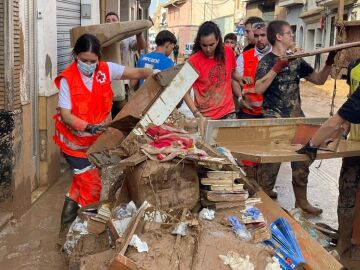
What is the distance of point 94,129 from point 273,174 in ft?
7.44

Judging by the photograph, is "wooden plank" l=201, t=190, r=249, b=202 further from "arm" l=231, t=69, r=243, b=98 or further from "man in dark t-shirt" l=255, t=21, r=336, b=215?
"arm" l=231, t=69, r=243, b=98

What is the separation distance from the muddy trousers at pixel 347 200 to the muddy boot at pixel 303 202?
3.63ft

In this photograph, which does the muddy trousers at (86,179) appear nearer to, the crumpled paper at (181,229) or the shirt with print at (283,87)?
the crumpled paper at (181,229)

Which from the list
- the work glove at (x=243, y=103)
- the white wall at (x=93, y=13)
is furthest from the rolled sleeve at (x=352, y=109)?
the white wall at (x=93, y=13)

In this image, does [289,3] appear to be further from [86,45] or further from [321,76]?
[86,45]

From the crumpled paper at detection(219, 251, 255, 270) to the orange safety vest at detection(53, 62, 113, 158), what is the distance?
1.73 metres

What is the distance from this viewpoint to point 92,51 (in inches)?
Answer: 162

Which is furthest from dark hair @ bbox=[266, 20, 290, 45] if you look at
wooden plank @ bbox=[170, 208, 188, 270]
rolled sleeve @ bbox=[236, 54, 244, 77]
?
wooden plank @ bbox=[170, 208, 188, 270]

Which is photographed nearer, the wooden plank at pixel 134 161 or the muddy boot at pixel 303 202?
the wooden plank at pixel 134 161

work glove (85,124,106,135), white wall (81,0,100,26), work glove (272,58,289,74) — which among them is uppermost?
white wall (81,0,100,26)

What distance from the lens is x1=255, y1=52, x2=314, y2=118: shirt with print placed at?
5.15 metres

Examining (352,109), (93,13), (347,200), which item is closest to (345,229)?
(347,200)

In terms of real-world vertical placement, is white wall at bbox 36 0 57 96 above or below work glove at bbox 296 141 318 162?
above

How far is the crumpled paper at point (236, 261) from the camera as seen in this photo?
110 inches
